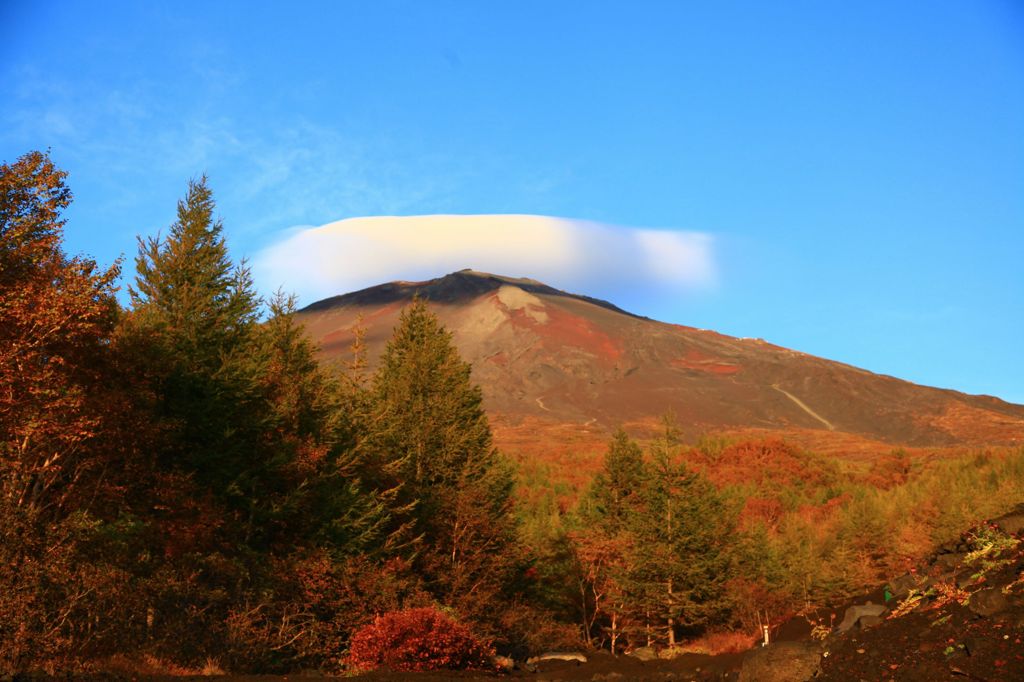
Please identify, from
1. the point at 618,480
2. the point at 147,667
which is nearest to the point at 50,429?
the point at 147,667

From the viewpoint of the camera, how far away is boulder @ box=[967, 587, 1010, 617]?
995cm

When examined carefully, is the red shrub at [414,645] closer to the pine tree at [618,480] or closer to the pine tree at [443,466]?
the pine tree at [443,466]

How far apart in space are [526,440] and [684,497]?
251 feet

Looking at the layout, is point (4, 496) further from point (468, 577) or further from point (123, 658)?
point (468, 577)

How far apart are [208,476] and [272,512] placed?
2073 millimetres

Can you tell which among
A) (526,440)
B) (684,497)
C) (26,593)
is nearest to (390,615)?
(26,593)

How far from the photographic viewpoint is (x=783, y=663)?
11320mm

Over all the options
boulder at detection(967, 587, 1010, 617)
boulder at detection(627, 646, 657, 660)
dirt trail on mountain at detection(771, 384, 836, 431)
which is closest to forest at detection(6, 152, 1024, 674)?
boulder at detection(627, 646, 657, 660)

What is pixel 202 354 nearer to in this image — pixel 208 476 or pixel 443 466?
pixel 208 476

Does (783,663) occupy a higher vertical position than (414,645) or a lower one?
higher

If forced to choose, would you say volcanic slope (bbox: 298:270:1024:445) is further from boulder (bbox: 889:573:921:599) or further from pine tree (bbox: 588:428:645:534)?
boulder (bbox: 889:573:921:599)

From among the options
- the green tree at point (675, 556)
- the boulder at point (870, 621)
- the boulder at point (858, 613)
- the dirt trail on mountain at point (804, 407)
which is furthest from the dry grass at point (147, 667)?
the dirt trail on mountain at point (804, 407)

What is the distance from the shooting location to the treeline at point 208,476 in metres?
13.3

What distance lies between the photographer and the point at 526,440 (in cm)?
11656
